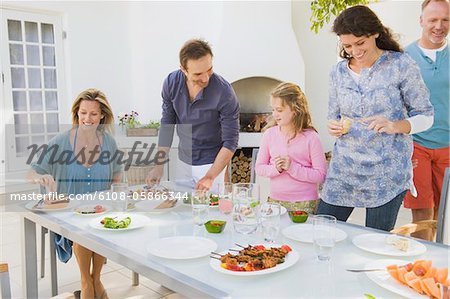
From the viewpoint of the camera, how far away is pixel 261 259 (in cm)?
114

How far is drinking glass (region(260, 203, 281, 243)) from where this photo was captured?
1328 millimetres

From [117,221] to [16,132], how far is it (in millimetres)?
3894

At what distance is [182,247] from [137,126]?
4113mm

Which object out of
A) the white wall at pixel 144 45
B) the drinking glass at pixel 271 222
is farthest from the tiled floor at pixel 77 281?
the white wall at pixel 144 45

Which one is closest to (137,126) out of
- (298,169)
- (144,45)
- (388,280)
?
(144,45)

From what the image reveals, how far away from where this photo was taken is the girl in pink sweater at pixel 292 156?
1.97 meters

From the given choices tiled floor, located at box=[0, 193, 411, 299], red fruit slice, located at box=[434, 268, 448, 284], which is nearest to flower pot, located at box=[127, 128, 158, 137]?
tiled floor, located at box=[0, 193, 411, 299]

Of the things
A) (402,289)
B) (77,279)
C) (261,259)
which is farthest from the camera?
(77,279)

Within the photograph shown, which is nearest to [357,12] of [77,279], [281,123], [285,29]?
[281,123]

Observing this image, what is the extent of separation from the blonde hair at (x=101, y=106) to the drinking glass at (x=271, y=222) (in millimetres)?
1286

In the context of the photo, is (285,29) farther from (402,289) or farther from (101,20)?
(402,289)

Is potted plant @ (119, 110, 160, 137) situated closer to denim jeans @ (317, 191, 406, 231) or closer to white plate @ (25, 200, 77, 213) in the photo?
white plate @ (25, 200, 77, 213)

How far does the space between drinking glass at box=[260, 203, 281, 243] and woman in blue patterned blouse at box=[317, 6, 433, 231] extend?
532 mm

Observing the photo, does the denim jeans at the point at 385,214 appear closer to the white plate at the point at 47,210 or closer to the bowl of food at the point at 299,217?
the bowl of food at the point at 299,217
